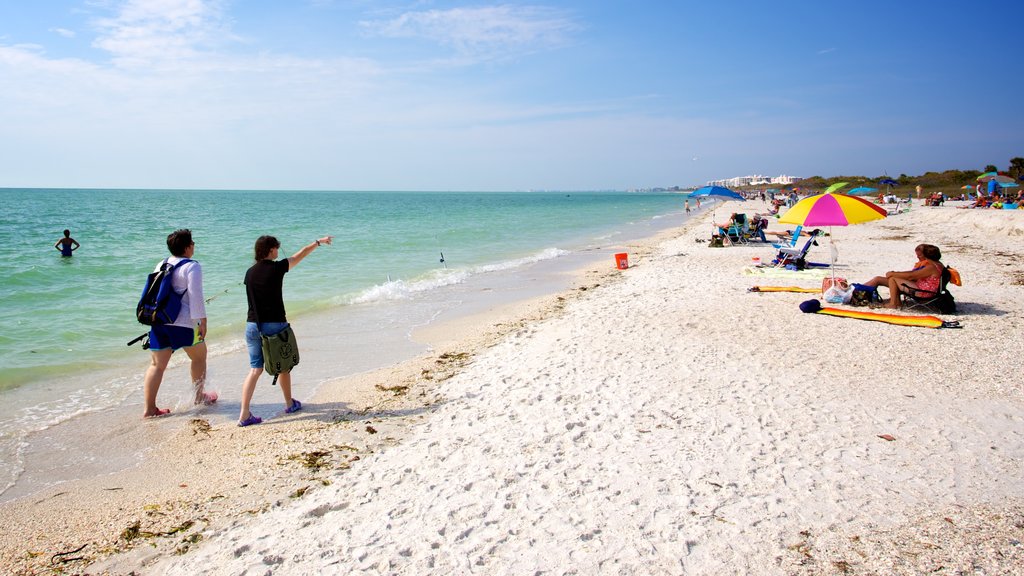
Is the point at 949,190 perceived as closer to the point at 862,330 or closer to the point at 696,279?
the point at 696,279

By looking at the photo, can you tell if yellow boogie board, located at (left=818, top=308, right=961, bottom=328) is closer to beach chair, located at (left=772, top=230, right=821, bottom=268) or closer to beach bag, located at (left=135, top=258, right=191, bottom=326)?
beach chair, located at (left=772, top=230, right=821, bottom=268)

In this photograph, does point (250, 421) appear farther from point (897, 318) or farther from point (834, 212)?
point (834, 212)

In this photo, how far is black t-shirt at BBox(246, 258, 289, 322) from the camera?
195 inches

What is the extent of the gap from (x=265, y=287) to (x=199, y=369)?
4.74ft

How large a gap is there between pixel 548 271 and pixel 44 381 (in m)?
11.8

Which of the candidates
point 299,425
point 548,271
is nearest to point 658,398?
point 299,425

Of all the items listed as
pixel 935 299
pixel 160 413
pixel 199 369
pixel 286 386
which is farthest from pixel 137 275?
pixel 935 299

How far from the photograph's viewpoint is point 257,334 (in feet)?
16.8

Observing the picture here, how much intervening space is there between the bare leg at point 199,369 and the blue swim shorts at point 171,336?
13 cm

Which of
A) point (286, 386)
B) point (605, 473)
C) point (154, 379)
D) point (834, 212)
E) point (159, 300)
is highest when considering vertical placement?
point (834, 212)

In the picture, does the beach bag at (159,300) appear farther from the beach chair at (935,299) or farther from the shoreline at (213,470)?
the beach chair at (935,299)

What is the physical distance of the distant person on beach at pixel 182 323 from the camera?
5.10m

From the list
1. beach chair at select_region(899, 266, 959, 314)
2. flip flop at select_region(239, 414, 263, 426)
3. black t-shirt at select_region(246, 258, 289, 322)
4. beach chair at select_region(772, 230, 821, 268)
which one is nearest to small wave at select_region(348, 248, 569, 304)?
flip flop at select_region(239, 414, 263, 426)

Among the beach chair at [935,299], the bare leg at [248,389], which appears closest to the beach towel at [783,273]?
the beach chair at [935,299]
